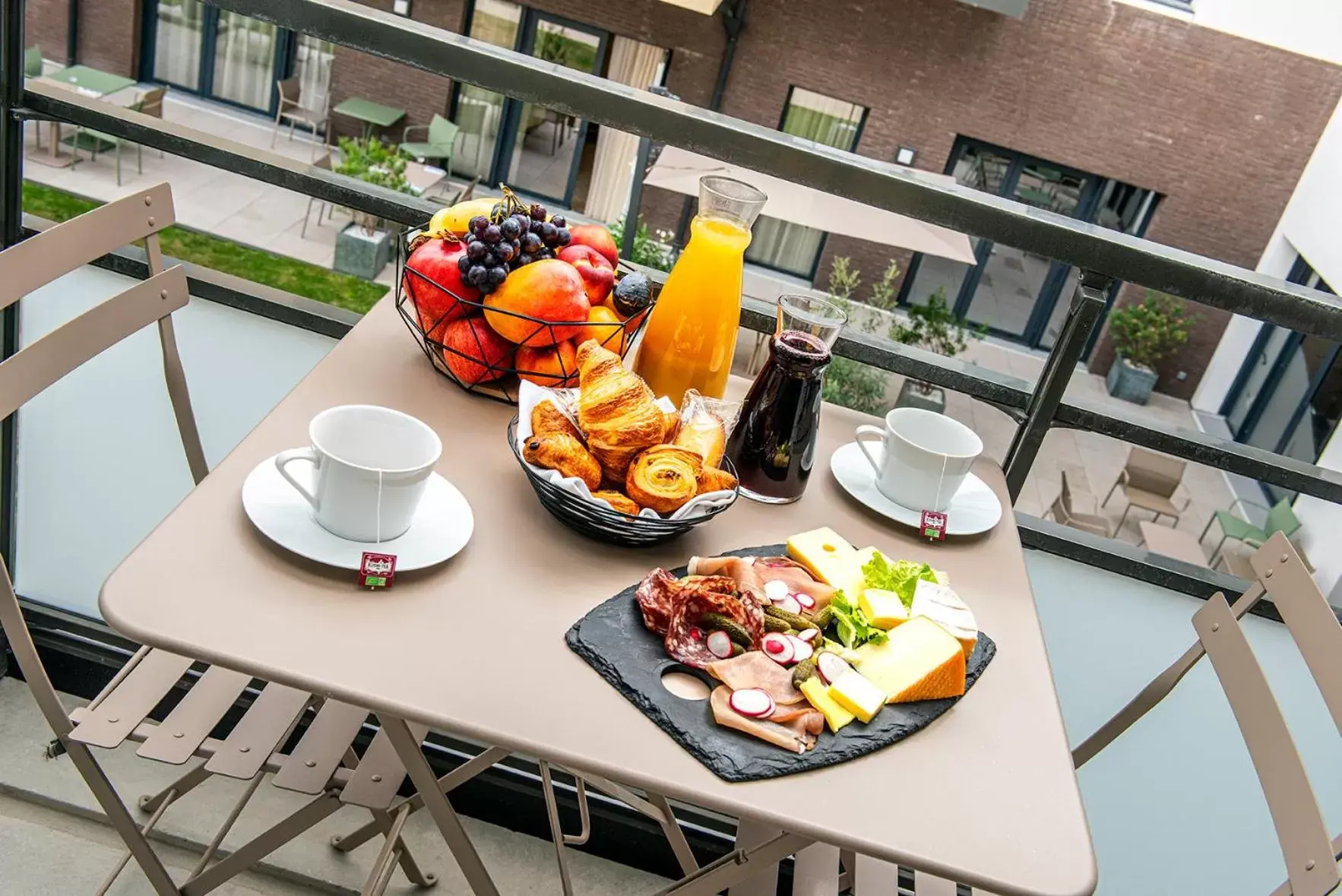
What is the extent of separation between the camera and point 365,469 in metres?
0.88

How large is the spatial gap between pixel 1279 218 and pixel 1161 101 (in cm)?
169

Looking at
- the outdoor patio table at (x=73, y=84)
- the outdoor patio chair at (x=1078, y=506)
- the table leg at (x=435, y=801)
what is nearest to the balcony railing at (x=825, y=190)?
the table leg at (x=435, y=801)

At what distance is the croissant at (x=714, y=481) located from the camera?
3.38 feet

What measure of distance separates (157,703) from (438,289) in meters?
0.55

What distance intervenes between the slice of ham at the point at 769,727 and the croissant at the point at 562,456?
9.7 inches

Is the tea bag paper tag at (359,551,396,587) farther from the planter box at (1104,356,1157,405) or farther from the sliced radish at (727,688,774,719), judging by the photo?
the planter box at (1104,356,1157,405)

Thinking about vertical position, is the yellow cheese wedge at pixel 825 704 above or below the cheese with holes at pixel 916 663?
below

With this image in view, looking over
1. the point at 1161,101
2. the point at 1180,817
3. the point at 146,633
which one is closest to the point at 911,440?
the point at 146,633

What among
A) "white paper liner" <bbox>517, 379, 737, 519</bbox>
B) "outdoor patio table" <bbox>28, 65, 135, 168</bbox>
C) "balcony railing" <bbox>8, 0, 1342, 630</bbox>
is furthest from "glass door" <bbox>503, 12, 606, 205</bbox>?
"white paper liner" <bbox>517, 379, 737, 519</bbox>

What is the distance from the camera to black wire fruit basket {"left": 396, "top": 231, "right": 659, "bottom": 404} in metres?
1.16

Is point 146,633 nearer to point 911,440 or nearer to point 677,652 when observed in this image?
point 677,652

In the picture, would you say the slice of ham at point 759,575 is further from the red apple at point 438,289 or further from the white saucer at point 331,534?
the red apple at point 438,289

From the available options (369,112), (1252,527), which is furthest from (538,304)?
(369,112)

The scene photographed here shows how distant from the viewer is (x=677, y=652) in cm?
90
